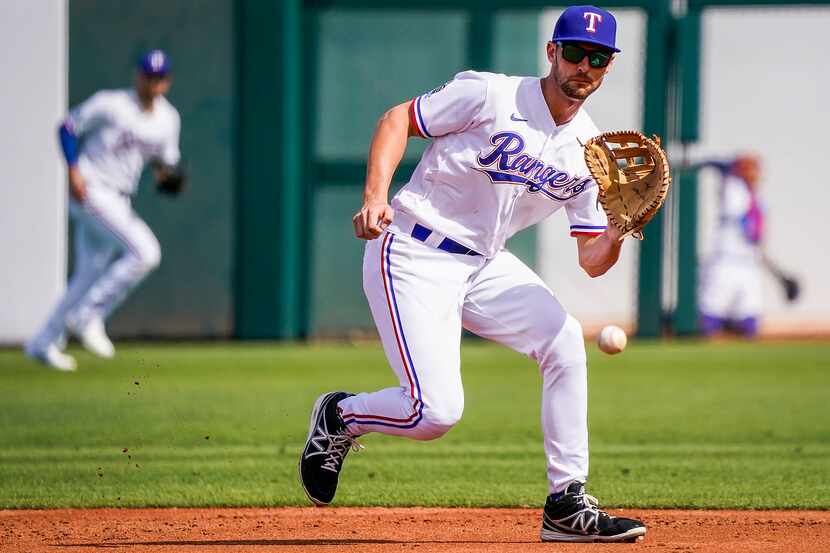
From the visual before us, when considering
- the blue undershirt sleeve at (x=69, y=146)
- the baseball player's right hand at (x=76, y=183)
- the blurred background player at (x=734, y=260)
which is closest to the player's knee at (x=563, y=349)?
the baseball player's right hand at (x=76, y=183)

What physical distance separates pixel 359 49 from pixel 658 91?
114 inches

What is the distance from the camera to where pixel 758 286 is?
48.6 ft

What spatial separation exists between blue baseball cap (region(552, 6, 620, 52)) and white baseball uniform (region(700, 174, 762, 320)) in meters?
9.95

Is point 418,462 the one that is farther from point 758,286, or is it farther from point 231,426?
point 758,286

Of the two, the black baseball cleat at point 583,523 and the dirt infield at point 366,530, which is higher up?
the black baseball cleat at point 583,523

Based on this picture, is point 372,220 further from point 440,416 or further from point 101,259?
point 101,259

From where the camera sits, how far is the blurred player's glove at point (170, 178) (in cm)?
1137

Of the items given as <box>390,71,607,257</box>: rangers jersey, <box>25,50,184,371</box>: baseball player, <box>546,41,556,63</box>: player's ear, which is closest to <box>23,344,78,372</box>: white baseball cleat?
<box>25,50,184,371</box>: baseball player

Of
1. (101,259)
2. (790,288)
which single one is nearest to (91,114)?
(101,259)

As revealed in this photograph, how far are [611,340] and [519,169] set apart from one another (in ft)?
2.15

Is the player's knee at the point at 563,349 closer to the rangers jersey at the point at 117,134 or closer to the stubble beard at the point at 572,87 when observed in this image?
the stubble beard at the point at 572,87

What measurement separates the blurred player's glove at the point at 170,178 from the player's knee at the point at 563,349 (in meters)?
6.94

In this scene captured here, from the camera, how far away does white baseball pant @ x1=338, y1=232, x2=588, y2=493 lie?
4.84 meters

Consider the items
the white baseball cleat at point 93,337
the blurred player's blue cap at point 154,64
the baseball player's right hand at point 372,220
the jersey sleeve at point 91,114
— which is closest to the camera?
the baseball player's right hand at point 372,220
